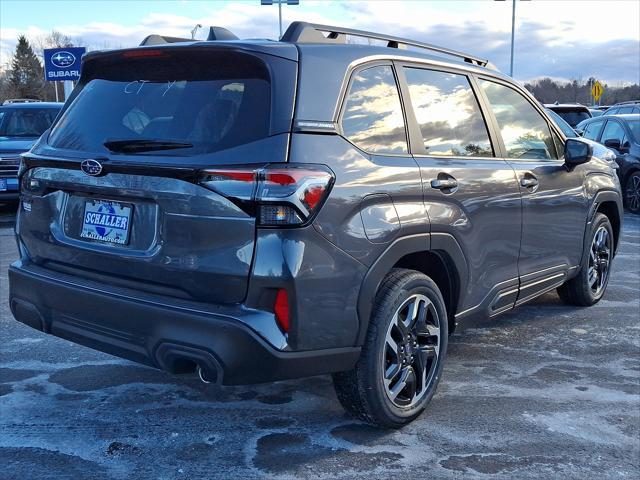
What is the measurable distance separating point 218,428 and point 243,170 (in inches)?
57.3

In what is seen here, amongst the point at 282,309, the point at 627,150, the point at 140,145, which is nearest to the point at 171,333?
the point at 282,309

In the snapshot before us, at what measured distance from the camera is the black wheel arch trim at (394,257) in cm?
321

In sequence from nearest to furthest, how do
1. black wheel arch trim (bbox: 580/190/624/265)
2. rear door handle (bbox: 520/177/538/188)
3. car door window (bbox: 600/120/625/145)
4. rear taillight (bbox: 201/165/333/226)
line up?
rear taillight (bbox: 201/165/333/226) < rear door handle (bbox: 520/177/538/188) < black wheel arch trim (bbox: 580/190/624/265) < car door window (bbox: 600/120/625/145)

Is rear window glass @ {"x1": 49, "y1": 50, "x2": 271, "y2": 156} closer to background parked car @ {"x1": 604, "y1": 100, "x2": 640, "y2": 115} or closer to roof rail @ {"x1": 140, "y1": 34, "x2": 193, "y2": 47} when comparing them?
roof rail @ {"x1": 140, "y1": 34, "x2": 193, "y2": 47}

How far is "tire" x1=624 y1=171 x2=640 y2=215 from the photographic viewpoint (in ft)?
39.2

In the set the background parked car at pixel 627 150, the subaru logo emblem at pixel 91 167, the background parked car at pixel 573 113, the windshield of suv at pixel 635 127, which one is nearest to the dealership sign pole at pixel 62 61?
the background parked car at pixel 573 113

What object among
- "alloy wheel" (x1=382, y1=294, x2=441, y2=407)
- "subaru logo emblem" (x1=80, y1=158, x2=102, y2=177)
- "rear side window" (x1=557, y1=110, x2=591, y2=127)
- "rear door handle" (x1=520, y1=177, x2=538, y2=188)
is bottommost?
"alloy wheel" (x1=382, y1=294, x2=441, y2=407)

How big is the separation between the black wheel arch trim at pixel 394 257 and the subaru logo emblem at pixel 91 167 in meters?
1.32

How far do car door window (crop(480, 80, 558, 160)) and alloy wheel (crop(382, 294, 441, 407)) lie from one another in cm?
141

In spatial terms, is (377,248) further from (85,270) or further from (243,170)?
(85,270)

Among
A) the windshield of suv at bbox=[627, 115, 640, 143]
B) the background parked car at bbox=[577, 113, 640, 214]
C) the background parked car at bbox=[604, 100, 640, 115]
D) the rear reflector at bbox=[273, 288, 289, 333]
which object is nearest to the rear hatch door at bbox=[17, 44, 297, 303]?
the rear reflector at bbox=[273, 288, 289, 333]

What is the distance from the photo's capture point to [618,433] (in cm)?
364

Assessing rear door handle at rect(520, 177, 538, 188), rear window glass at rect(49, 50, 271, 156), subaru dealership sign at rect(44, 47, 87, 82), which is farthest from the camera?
subaru dealership sign at rect(44, 47, 87, 82)

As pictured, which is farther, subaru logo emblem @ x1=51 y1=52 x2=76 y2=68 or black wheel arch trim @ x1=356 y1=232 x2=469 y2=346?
subaru logo emblem @ x1=51 y1=52 x2=76 y2=68
